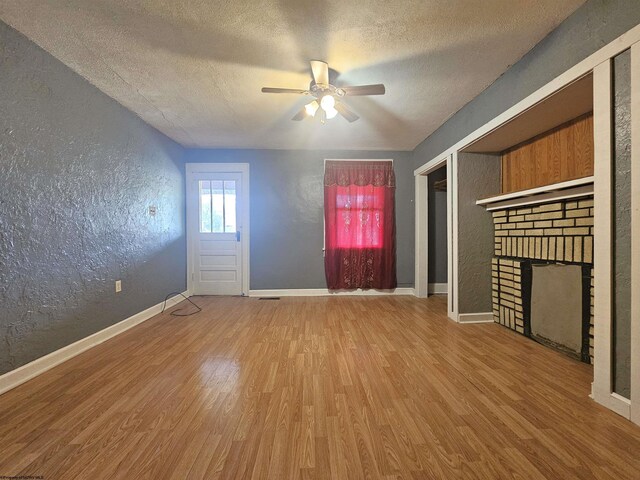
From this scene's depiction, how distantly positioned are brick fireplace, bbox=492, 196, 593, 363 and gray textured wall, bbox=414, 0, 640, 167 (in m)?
0.95

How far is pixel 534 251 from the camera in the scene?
245 centimetres

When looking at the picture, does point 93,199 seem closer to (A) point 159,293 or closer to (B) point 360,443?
(A) point 159,293

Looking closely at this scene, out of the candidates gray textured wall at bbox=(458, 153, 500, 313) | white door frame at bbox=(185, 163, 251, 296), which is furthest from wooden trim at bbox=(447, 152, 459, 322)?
white door frame at bbox=(185, 163, 251, 296)

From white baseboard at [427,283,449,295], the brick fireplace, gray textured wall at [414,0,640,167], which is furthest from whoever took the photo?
white baseboard at [427,283,449,295]

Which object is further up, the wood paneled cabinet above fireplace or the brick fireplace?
the wood paneled cabinet above fireplace

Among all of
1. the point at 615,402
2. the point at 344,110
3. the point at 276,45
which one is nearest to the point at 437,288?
the point at 615,402

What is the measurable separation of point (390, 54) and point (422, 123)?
146cm

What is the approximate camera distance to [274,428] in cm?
131

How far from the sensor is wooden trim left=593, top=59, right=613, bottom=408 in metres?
1.41

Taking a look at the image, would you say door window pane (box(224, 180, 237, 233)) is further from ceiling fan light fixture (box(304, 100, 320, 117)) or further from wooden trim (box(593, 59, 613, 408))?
wooden trim (box(593, 59, 613, 408))

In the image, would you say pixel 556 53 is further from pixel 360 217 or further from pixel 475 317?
pixel 360 217

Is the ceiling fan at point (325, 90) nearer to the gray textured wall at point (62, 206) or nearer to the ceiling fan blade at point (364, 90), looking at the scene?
the ceiling fan blade at point (364, 90)

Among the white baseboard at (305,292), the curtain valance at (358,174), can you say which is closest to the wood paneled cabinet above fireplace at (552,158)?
the curtain valance at (358,174)

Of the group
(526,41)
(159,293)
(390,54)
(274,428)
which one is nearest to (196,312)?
(159,293)
